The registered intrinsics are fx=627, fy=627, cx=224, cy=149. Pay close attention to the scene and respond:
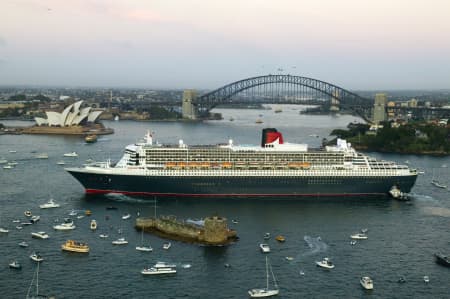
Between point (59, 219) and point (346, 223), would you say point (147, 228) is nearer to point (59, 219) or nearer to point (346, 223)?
point (59, 219)

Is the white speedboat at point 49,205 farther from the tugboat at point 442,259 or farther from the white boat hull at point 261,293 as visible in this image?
the tugboat at point 442,259

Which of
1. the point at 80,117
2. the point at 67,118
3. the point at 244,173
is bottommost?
the point at 244,173

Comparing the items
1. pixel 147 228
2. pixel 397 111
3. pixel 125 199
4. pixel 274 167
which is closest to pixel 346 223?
pixel 274 167

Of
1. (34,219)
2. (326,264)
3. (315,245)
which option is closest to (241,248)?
(315,245)

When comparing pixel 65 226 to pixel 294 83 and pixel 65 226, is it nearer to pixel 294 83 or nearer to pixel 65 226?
pixel 65 226

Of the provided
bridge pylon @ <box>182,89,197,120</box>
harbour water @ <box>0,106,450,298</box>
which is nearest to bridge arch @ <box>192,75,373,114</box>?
bridge pylon @ <box>182,89,197,120</box>
